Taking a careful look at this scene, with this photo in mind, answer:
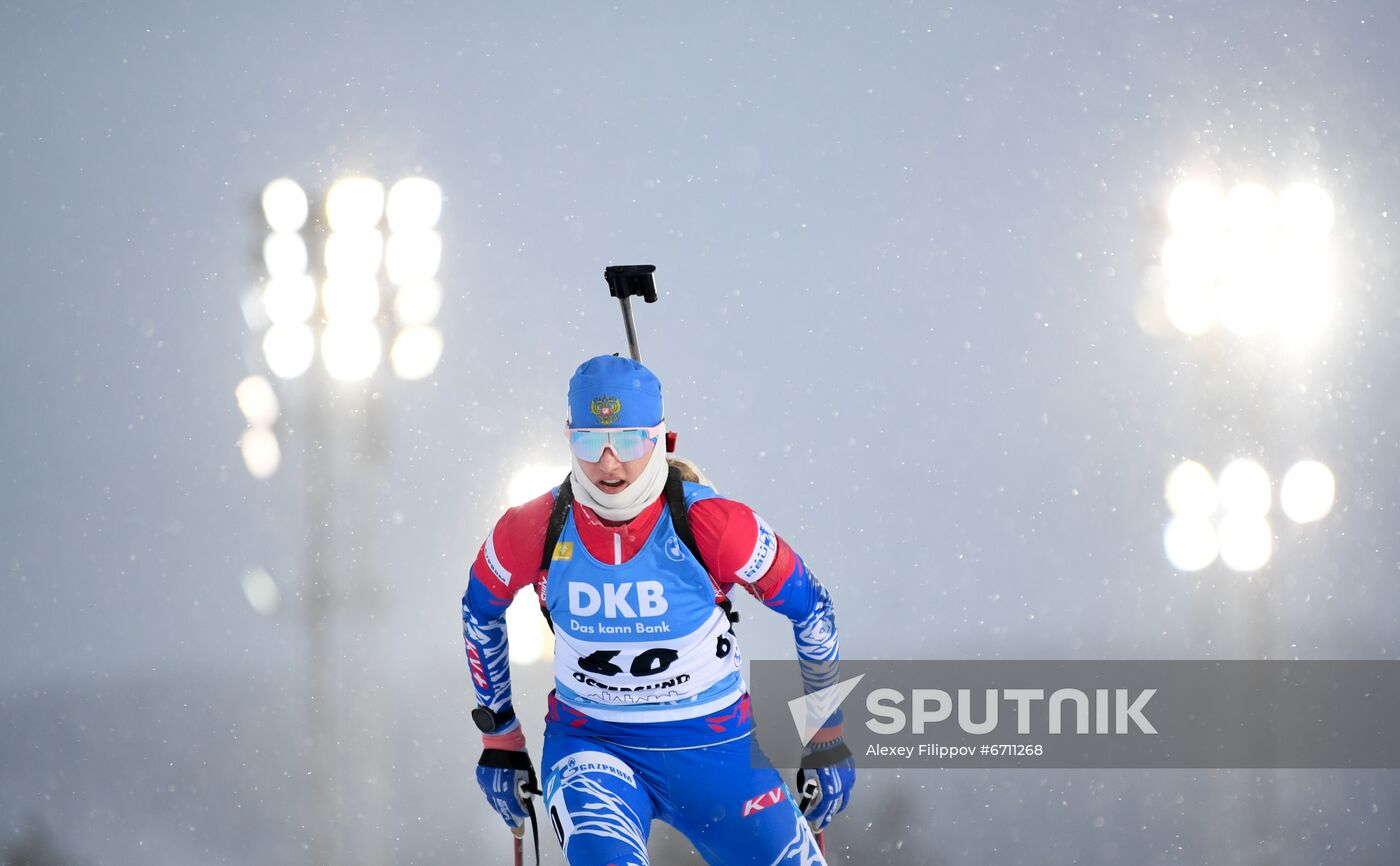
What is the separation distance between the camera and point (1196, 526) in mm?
4859

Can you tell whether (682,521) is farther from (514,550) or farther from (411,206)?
(411,206)

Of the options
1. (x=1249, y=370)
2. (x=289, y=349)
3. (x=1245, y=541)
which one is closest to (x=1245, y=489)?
(x=1245, y=541)

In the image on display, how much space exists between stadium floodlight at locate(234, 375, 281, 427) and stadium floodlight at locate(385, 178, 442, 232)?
0.79 m

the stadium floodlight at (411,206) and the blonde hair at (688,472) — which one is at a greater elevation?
the stadium floodlight at (411,206)

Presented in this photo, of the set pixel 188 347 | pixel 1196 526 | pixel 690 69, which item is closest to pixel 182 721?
pixel 188 347

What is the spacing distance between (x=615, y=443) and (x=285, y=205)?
8.27ft

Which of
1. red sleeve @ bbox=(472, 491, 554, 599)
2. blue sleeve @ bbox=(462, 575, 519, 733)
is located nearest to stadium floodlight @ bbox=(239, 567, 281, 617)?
blue sleeve @ bbox=(462, 575, 519, 733)

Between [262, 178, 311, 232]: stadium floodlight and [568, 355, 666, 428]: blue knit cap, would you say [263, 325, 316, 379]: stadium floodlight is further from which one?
[568, 355, 666, 428]: blue knit cap

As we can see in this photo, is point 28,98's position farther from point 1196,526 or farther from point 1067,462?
point 1196,526

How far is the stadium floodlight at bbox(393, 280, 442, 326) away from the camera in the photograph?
4457 mm

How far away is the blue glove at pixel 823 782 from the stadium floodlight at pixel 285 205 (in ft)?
9.33

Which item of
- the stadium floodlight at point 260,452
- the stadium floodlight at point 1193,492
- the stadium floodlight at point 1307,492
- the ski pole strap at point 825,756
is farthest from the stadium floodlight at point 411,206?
the stadium floodlight at point 1307,492

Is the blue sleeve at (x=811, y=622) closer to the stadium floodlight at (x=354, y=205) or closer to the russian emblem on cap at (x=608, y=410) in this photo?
the russian emblem on cap at (x=608, y=410)

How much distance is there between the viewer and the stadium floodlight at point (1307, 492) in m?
4.94
